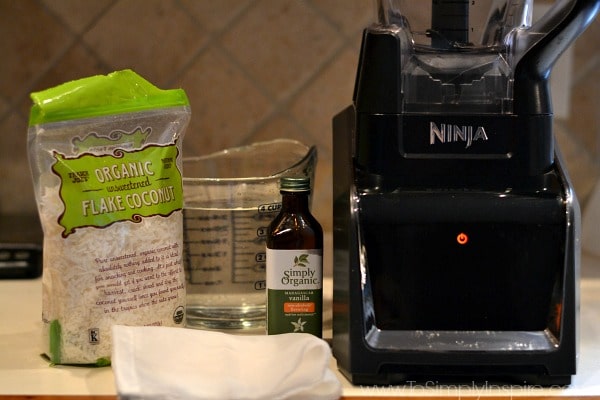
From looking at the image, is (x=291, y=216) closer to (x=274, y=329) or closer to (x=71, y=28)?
(x=274, y=329)

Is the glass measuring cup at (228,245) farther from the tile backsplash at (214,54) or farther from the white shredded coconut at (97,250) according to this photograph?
the tile backsplash at (214,54)

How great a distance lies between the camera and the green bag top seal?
2.61 feet

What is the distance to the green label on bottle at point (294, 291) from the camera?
2.76ft

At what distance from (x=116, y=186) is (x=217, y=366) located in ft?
0.66

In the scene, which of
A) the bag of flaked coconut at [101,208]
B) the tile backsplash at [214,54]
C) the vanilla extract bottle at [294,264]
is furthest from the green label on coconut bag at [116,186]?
the tile backsplash at [214,54]

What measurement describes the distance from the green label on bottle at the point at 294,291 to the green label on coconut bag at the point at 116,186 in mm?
120

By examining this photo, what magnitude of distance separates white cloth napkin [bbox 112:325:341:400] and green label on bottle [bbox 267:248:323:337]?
56mm

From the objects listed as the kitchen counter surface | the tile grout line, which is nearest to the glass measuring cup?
the kitchen counter surface

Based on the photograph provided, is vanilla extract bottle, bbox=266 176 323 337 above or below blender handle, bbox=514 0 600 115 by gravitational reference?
below

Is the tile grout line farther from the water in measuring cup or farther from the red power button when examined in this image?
the red power button

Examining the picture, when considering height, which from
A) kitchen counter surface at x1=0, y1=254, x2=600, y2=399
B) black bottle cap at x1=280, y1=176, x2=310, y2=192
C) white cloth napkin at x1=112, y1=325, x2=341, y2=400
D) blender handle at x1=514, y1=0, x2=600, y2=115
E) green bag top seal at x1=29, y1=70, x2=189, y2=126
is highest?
blender handle at x1=514, y1=0, x2=600, y2=115

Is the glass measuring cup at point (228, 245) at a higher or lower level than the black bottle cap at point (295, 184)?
lower

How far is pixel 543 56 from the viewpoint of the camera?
2.52ft

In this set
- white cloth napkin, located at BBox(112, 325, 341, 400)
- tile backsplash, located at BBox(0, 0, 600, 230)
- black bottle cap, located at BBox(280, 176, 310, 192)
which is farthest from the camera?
tile backsplash, located at BBox(0, 0, 600, 230)
